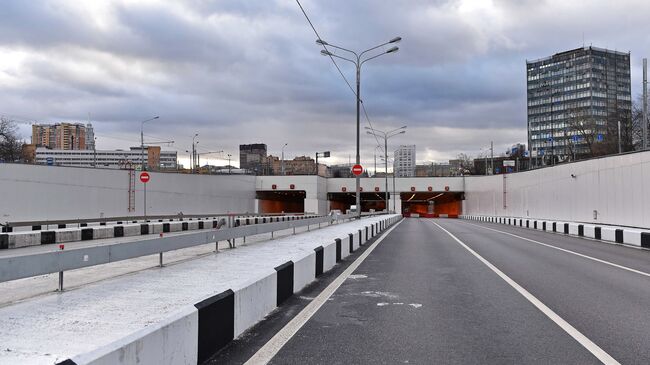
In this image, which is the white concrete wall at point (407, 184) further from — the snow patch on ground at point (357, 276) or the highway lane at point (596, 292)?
Result: the snow patch on ground at point (357, 276)

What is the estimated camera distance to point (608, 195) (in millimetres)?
29531

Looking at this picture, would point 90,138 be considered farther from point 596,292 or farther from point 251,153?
point 596,292

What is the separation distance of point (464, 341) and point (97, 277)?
22.9 ft

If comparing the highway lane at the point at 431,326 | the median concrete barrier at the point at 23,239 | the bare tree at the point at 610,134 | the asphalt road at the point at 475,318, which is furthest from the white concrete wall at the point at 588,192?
the median concrete barrier at the point at 23,239

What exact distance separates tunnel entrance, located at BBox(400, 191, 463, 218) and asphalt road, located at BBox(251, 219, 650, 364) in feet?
223

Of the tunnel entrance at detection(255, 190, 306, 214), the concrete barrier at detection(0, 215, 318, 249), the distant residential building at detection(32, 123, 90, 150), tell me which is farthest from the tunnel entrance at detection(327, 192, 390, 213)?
the concrete barrier at detection(0, 215, 318, 249)

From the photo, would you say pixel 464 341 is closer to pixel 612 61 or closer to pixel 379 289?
pixel 379 289

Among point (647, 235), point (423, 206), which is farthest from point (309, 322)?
point (423, 206)

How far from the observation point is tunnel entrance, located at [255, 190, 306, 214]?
67.9 m

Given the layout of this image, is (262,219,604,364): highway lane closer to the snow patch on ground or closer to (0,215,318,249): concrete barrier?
the snow patch on ground

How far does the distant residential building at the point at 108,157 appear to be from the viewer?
237 ft

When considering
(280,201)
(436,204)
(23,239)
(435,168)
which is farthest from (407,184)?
(23,239)

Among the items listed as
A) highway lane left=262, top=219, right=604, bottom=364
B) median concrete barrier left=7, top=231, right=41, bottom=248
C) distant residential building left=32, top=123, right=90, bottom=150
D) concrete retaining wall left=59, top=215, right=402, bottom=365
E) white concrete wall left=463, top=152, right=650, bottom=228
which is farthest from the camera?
distant residential building left=32, top=123, right=90, bottom=150

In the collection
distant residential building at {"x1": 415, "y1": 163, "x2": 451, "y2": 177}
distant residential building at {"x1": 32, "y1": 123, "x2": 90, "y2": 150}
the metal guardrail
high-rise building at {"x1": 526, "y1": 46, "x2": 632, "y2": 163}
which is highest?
high-rise building at {"x1": 526, "y1": 46, "x2": 632, "y2": 163}
